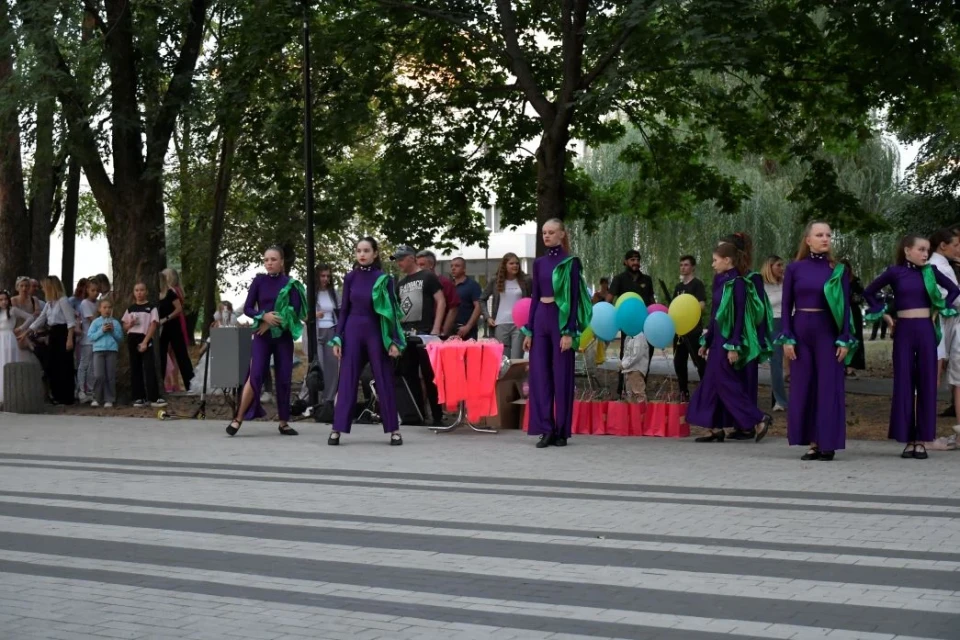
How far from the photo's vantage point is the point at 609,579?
7512 mm

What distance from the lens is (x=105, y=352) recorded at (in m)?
22.7

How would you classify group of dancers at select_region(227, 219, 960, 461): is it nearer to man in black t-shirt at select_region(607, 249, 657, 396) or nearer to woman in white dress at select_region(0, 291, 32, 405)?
man in black t-shirt at select_region(607, 249, 657, 396)

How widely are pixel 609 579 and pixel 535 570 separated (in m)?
0.44

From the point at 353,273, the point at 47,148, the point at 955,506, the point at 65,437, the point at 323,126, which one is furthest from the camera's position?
the point at 323,126

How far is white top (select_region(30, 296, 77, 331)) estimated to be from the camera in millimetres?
23328

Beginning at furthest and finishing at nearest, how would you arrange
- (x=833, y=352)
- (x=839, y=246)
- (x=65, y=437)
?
1. (x=839, y=246)
2. (x=65, y=437)
3. (x=833, y=352)

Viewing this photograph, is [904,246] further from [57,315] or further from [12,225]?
[12,225]

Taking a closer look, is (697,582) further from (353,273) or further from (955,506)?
(353,273)

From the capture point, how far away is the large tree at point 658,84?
18234mm

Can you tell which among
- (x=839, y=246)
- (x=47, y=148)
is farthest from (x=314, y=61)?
(x=839, y=246)

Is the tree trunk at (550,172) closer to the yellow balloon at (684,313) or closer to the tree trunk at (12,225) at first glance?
the yellow balloon at (684,313)

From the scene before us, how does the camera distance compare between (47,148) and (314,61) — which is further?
(314,61)

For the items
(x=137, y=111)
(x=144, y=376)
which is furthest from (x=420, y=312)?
(x=137, y=111)

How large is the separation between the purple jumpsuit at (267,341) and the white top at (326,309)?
3.30 meters
